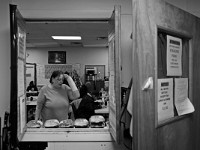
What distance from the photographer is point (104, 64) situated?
26.0 feet

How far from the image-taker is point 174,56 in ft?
5.06

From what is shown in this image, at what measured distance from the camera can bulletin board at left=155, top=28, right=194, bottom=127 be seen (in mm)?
1410

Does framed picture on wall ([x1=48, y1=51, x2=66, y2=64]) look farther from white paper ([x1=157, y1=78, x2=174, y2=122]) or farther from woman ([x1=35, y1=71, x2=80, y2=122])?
white paper ([x1=157, y1=78, x2=174, y2=122])

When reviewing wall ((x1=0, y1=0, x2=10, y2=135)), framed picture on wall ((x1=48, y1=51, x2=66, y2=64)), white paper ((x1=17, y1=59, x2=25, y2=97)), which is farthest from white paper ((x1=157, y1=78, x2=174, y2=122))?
framed picture on wall ((x1=48, y1=51, x2=66, y2=64))

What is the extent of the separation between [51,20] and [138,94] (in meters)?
1.24

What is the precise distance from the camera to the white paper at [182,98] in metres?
1.56

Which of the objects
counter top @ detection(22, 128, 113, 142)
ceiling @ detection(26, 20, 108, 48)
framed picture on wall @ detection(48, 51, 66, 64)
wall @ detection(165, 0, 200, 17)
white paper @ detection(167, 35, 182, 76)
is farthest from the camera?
framed picture on wall @ detection(48, 51, 66, 64)

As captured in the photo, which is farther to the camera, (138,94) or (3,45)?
(3,45)

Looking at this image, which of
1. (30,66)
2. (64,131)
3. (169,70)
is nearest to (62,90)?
(64,131)

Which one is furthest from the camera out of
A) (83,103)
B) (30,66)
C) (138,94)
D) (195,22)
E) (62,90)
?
(30,66)

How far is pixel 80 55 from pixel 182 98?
21.5ft

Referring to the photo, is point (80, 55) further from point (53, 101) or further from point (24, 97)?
point (24, 97)

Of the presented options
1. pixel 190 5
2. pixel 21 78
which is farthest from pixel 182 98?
pixel 21 78

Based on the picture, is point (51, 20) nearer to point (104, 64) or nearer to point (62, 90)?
point (62, 90)
